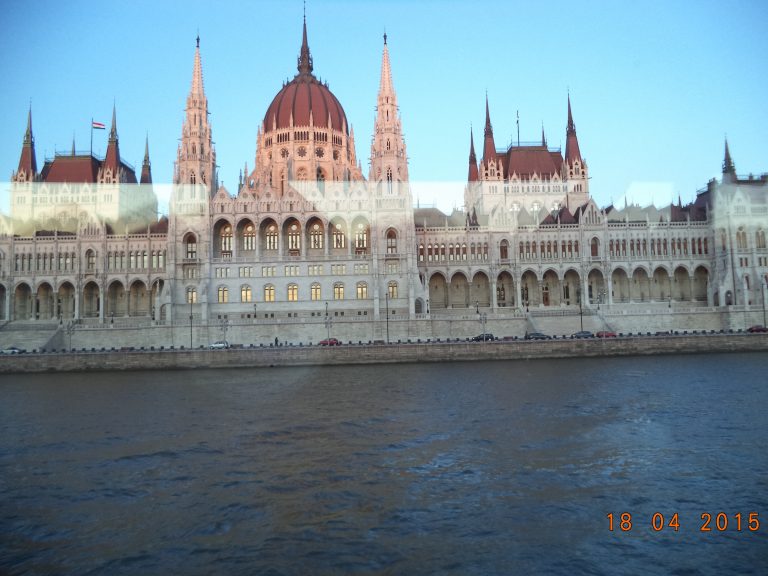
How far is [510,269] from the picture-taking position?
76.0 meters

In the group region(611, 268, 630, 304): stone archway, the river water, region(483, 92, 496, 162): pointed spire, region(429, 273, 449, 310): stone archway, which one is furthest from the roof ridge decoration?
the river water

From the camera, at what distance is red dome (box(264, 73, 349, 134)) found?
85938 millimetres

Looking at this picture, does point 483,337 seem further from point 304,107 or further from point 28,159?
point 28,159

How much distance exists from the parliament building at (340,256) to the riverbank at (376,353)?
741cm

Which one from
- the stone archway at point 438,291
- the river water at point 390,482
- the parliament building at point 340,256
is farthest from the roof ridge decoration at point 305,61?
the river water at point 390,482

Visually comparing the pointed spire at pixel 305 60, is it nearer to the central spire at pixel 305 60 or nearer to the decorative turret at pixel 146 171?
the central spire at pixel 305 60

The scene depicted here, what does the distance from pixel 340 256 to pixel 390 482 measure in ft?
178

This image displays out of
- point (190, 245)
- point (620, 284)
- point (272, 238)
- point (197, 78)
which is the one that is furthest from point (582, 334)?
point (197, 78)

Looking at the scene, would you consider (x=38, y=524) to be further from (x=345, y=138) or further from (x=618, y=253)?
(x=345, y=138)

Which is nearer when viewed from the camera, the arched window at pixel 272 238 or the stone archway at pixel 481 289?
the arched window at pixel 272 238

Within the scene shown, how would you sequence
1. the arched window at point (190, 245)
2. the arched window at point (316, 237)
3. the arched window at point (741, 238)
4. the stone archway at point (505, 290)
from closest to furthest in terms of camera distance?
the arched window at point (190, 245) → the arched window at point (316, 237) → the arched window at point (741, 238) → the stone archway at point (505, 290)

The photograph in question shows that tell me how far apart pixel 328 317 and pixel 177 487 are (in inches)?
1775
